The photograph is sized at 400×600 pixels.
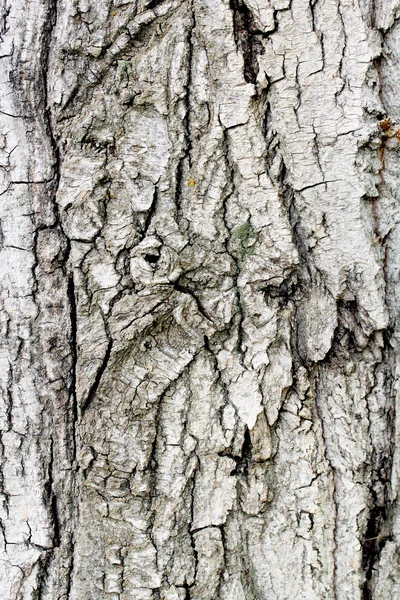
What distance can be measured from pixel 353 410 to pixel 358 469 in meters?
0.14

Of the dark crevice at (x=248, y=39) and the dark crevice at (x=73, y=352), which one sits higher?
the dark crevice at (x=248, y=39)

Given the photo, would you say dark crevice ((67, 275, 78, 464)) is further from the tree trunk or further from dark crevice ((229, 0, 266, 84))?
dark crevice ((229, 0, 266, 84))

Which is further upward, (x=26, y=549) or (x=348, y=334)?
(x=348, y=334)

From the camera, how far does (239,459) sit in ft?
3.91

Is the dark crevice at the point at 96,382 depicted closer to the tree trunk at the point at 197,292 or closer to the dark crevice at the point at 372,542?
the tree trunk at the point at 197,292

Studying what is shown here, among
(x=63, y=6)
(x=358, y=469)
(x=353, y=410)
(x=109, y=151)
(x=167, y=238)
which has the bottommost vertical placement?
(x=358, y=469)

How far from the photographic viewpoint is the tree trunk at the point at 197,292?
3.83 feet

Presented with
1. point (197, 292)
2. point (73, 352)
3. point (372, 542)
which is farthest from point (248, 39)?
point (372, 542)

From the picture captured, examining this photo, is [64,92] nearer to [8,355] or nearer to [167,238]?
[167,238]

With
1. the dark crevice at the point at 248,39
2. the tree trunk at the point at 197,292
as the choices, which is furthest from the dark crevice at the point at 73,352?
the dark crevice at the point at 248,39

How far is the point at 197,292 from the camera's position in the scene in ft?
3.86

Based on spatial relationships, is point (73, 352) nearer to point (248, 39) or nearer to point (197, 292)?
point (197, 292)

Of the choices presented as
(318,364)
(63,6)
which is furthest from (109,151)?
(318,364)

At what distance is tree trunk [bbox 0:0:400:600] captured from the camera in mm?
1168
